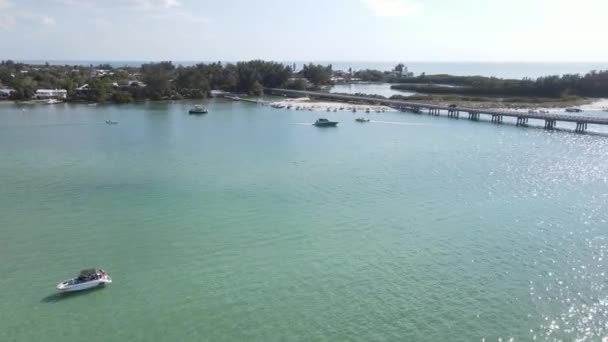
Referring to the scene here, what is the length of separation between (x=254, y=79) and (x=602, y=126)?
65239mm

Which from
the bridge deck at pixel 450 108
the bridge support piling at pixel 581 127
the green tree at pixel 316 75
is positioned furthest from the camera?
the green tree at pixel 316 75

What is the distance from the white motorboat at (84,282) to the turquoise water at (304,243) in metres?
0.33

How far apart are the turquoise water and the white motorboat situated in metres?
0.33

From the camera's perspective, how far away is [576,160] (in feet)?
132

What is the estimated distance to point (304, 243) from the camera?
22.1 metres

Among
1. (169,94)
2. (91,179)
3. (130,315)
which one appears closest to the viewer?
(130,315)

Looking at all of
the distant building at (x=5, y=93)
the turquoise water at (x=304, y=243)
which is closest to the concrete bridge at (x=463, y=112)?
the turquoise water at (x=304, y=243)

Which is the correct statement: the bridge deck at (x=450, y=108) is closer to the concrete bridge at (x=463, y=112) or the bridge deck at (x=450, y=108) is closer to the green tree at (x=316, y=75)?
the concrete bridge at (x=463, y=112)

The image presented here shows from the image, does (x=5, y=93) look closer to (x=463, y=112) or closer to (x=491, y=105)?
(x=463, y=112)

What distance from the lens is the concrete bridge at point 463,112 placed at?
56.6 meters

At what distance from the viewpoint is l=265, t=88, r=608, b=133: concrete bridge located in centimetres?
5662

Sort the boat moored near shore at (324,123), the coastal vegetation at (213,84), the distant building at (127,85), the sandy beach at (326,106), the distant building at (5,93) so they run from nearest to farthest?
the boat moored near shore at (324,123) → the sandy beach at (326,106) → the distant building at (5,93) → the coastal vegetation at (213,84) → the distant building at (127,85)

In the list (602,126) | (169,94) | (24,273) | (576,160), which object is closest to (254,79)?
(169,94)

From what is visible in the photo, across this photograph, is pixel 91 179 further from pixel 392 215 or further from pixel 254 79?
pixel 254 79
